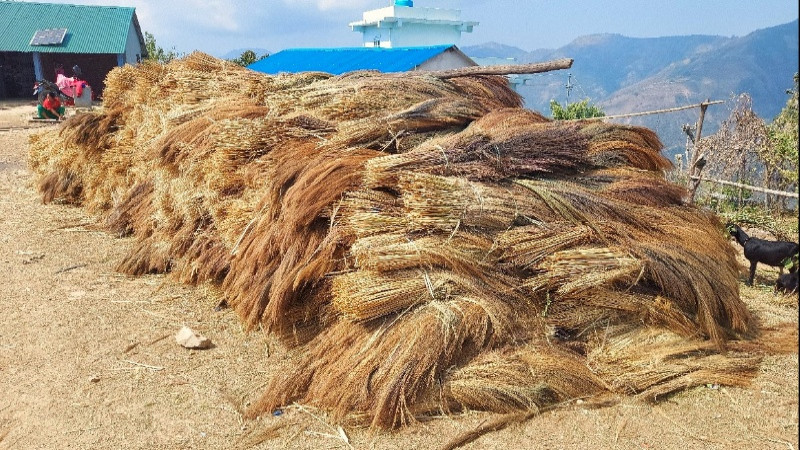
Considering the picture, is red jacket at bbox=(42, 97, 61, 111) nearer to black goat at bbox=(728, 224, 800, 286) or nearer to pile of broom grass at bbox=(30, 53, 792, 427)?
pile of broom grass at bbox=(30, 53, 792, 427)

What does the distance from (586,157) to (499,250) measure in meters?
1.37

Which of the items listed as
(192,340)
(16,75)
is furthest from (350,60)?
(16,75)

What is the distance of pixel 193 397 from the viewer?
12.1 ft

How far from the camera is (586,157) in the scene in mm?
4559

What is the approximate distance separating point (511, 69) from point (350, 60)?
1103cm

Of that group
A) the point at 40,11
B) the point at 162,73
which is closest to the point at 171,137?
the point at 162,73

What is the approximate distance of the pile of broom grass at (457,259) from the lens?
346 cm

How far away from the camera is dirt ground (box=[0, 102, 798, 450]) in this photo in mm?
3232

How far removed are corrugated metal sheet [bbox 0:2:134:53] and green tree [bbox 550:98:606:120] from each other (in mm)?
20006

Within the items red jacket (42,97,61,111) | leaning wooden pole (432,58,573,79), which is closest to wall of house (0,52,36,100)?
red jacket (42,97,61,111)

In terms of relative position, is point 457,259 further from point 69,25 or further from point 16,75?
point 16,75

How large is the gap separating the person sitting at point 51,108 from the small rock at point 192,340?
1624 cm

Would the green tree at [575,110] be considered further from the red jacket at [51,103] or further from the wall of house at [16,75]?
the wall of house at [16,75]

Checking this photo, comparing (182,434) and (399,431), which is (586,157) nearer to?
(399,431)
